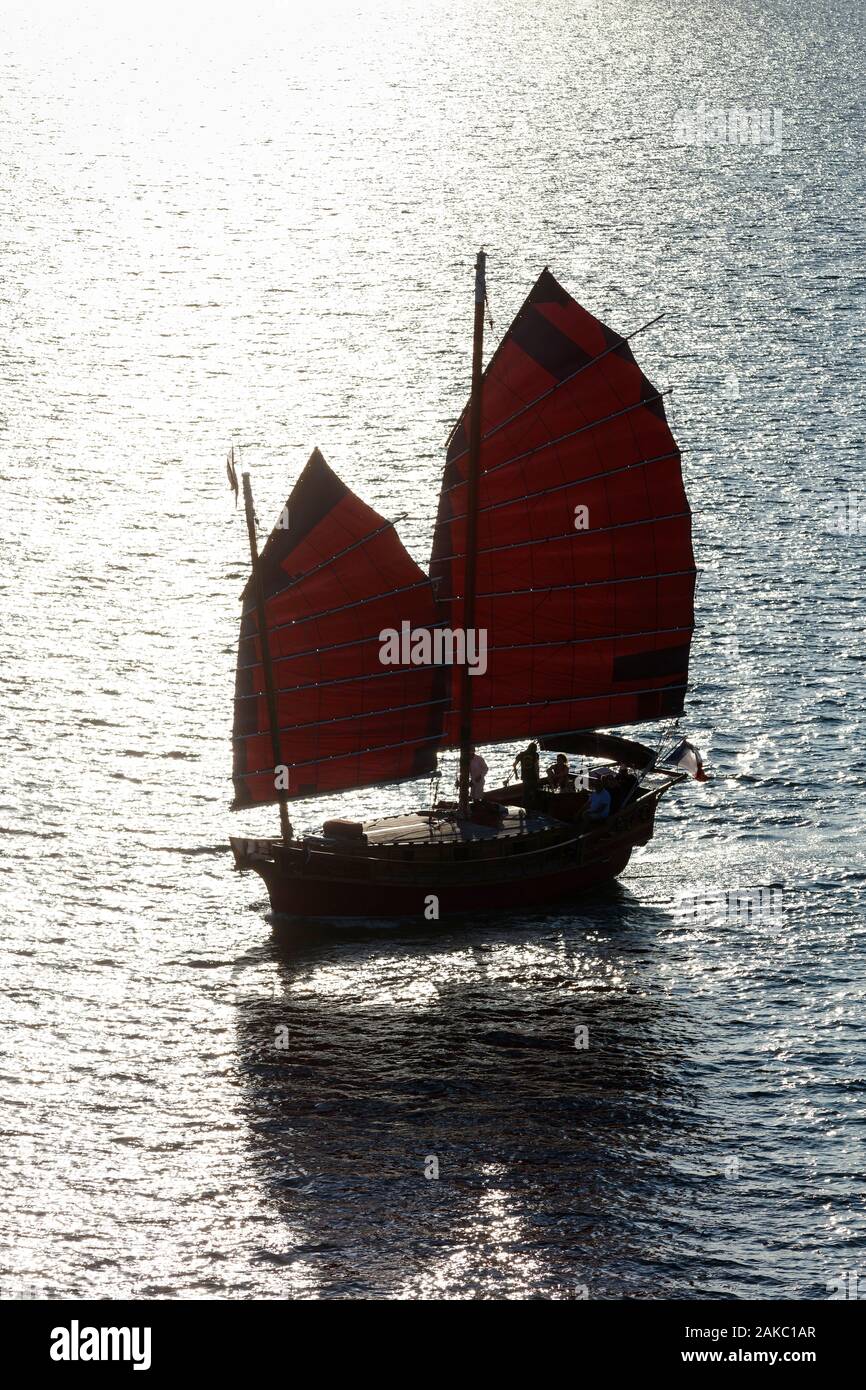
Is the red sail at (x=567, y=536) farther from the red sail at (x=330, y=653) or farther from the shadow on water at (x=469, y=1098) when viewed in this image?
the shadow on water at (x=469, y=1098)

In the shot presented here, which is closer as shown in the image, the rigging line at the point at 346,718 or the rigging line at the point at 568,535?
the rigging line at the point at 346,718

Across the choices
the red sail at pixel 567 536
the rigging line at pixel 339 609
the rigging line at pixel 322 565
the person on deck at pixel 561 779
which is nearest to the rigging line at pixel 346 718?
the red sail at pixel 567 536

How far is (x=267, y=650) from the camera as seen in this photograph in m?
55.8

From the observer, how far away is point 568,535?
60500 mm

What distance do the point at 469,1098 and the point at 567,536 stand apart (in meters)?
17.5

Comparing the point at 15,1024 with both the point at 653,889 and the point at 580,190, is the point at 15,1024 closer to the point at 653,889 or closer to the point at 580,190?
the point at 653,889

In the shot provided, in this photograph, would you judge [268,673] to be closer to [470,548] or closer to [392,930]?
[470,548]

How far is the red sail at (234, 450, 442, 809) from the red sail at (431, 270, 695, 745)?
74.5 inches

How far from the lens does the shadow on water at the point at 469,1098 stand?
4594 cm

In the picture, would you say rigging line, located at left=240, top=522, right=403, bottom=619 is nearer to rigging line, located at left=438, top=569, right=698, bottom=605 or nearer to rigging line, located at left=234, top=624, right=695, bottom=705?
rigging line, located at left=234, top=624, right=695, bottom=705

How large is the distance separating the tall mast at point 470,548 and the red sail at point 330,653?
1095mm

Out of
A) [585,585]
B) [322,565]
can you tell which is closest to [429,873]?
[322,565]
